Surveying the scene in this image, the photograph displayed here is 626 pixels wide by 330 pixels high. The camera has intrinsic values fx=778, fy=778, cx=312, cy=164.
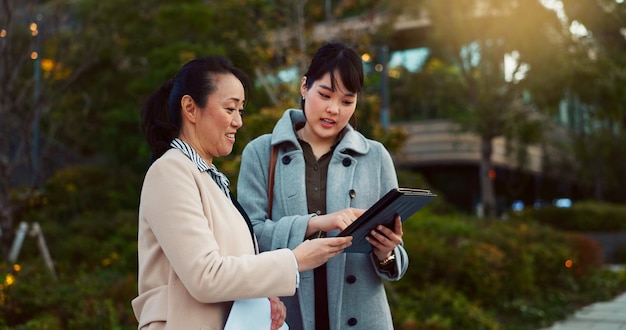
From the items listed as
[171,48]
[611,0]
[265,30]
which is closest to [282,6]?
[265,30]

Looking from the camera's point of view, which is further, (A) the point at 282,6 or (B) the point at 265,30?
(B) the point at 265,30

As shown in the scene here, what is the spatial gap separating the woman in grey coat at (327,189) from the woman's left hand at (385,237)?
7 cm

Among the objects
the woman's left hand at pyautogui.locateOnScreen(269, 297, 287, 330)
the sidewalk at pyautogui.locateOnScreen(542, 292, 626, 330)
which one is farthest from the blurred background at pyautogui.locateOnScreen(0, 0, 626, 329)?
the woman's left hand at pyautogui.locateOnScreen(269, 297, 287, 330)

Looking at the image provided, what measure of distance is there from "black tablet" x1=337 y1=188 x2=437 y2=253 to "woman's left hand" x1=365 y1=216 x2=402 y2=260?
0.02 meters

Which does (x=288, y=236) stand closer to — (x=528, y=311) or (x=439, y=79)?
(x=528, y=311)

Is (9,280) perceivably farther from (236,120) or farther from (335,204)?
(236,120)

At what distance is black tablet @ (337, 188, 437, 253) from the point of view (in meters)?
2.31

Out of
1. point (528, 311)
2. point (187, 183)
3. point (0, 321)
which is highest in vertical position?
point (187, 183)

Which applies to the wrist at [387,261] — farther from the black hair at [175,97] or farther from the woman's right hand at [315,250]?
the black hair at [175,97]

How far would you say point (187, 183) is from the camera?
205cm

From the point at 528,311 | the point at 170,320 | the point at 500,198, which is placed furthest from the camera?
the point at 500,198

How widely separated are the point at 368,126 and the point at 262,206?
531cm

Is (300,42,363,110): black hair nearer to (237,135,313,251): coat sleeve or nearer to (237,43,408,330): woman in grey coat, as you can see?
(237,43,408,330): woman in grey coat

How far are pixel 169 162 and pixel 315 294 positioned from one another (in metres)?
→ 0.98
